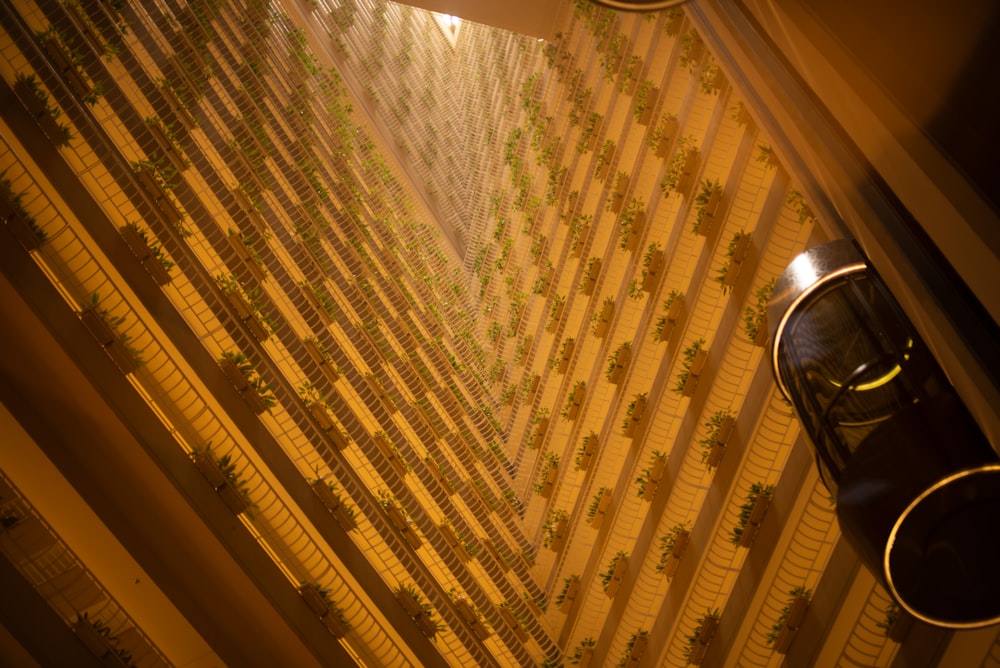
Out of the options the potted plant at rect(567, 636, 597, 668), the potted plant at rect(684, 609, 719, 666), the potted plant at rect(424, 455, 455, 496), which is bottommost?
the potted plant at rect(567, 636, 597, 668)

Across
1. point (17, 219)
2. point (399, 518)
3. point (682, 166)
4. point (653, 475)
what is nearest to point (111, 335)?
point (17, 219)

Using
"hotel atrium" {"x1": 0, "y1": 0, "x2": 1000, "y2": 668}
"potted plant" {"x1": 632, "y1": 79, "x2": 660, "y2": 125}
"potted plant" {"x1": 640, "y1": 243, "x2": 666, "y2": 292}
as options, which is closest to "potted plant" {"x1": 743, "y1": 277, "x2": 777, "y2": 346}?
"hotel atrium" {"x1": 0, "y1": 0, "x2": 1000, "y2": 668}

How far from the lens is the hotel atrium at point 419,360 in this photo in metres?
4.11

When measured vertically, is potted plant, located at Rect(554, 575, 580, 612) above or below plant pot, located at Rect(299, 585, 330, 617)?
above

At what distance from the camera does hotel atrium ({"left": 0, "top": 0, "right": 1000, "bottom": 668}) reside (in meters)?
4.11

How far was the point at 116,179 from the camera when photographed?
6621mm

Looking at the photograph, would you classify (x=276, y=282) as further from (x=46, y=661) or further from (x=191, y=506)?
(x=46, y=661)

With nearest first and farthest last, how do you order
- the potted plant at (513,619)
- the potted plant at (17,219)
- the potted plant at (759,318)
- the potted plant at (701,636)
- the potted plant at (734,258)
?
the potted plant at (17,219) → the potted plant at (759,318) → the potted plant at (701,636) → the potted plant at (734,258) → the potted plant at (513,619)

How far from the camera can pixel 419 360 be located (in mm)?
10273

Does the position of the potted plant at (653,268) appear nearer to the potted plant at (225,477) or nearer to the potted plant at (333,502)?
the potted plant at (333,502)

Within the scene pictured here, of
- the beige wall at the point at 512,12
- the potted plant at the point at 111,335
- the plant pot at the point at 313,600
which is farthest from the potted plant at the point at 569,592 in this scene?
the beige wall at the point at 512,12

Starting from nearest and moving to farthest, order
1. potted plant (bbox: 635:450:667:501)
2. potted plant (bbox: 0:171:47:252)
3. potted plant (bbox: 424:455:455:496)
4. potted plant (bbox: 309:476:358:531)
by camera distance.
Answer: potted plant (bbox: 0:171:47:252) < potted plant (bbox: 309:476:358:531) < potted plant (bbox: 635:450:667:501) < potted plant (bbox: 424:455:455:496)

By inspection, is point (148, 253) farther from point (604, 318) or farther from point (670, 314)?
point (604, 318)

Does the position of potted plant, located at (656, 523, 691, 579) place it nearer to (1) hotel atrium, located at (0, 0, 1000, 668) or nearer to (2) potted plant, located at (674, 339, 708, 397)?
(1) hotel atrium, located at (0, 0, 1000, 668)
